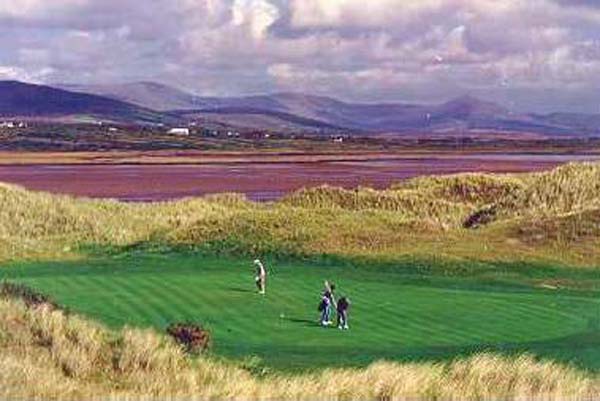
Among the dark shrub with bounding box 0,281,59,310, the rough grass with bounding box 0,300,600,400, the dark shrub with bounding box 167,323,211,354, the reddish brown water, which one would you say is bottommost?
the reddish brown water

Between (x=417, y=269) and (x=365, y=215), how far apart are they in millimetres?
12251

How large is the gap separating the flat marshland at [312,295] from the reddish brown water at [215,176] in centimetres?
2621

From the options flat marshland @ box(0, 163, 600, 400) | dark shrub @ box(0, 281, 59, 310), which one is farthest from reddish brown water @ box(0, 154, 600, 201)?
dark shrub @ box(0, 281, 59, 310)

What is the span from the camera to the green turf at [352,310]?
22.3 meters

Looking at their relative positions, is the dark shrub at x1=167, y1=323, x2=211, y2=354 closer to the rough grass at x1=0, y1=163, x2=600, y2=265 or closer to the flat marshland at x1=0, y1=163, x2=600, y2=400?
the flat marshland at x1=0, y1=163, x2=600, y2=400

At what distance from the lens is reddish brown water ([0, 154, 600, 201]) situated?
92562 millimetres

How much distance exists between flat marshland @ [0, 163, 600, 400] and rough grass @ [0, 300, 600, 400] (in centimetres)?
5

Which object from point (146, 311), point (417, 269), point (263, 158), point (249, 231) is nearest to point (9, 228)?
point (249, 231)

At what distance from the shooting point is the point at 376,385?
49.0 ft

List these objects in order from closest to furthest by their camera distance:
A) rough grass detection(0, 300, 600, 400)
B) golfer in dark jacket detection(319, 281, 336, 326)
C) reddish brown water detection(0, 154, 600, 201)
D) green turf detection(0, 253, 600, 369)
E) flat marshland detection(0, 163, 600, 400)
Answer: rough grass detection(0, 300, 600, 400) < flat marshland detection(0, 163, 600, 400) < green turf detection(0, 253, 600, 369) < golfer in dark jacket detection(319, 281, 336, 326) < reddish brown water detection(0, 154, 600, 201)

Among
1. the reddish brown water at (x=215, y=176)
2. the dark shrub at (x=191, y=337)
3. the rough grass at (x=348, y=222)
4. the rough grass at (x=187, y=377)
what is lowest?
the reddish brown water at (x=215, y=176)

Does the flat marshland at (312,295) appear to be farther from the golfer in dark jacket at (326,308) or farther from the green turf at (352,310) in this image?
the golfer in dark jacket at (326,308)

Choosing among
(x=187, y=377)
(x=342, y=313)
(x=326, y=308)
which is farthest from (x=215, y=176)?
(x=187, y=377)

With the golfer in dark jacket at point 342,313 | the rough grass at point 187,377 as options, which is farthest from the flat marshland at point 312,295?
the golfer in dark jacket at point 342,313
